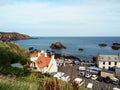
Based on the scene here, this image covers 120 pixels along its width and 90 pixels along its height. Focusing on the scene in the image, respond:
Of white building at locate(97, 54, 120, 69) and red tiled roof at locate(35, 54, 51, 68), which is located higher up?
red tiled roof at locate(35, 54, 51, 68)

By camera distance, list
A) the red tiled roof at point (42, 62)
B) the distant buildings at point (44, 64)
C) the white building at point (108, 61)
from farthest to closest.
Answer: the white building at point (108, 61), the red tiled roof at point (42, 62), the distant buildings at point (44, 64)

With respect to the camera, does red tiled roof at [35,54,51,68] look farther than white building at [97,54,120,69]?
No

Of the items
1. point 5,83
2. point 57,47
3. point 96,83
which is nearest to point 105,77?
point 96,83

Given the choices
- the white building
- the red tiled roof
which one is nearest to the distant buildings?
the red tiled roof

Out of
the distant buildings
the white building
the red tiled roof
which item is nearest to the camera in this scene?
the distant buildings

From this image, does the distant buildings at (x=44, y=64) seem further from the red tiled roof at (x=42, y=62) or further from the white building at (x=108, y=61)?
the white building at (x=108, y=61)

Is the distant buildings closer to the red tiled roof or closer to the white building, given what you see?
the red tiled roof

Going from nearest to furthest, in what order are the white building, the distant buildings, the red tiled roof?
the distant buildings, the red tiled roof, the white building

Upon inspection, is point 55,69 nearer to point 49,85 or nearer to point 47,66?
point 47,66

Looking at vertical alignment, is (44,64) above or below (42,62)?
below

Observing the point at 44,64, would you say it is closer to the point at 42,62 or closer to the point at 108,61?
the point at 42,62

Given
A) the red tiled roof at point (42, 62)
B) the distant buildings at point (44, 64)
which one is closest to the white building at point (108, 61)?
the distant buildings at point (44, 64)

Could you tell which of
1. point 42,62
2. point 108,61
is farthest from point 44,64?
point 108,61

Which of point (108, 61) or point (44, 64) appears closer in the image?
point (44, 64)
